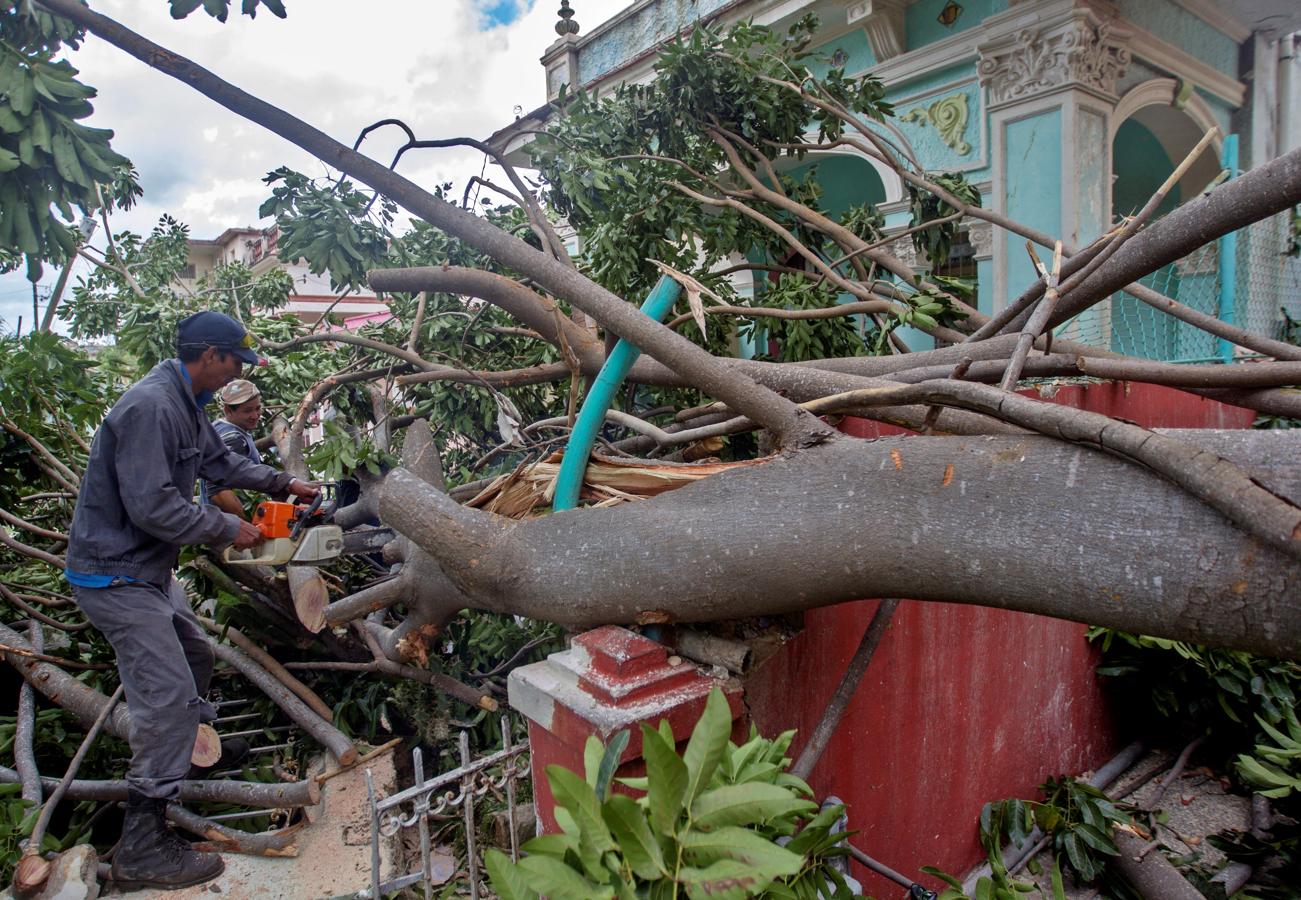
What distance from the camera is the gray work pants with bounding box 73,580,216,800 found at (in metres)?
3.11

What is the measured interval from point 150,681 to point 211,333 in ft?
4.65

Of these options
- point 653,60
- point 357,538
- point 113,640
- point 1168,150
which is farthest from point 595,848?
point 1168,150

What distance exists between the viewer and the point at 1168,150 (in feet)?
27.9

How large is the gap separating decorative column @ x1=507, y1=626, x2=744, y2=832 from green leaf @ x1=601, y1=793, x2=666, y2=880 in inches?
23.3

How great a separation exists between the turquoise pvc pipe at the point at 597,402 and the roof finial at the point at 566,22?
885cm

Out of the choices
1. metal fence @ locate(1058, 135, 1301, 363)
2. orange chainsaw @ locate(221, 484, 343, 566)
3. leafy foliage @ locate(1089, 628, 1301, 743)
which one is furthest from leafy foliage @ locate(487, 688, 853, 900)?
metal fence @ locate(1058, 135, 1301, 363)

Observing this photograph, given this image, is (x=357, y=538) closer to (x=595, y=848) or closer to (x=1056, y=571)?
(x=595, y=848)

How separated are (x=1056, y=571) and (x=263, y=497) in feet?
14.1

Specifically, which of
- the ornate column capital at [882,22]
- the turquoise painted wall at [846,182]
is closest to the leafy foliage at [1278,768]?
the ornate column capital at [882,22]

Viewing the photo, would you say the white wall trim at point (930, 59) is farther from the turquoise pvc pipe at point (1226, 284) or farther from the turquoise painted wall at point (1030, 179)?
the turquoise pvc pipe at point (1226, 284)

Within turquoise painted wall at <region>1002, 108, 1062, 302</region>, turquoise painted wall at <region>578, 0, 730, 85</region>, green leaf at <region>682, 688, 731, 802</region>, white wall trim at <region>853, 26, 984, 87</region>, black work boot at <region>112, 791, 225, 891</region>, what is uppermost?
turquoise painted wall at <region>578, 0, 730, 85</region>

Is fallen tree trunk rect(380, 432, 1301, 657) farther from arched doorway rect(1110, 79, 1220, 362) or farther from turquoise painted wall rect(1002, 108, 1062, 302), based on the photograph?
turquoise painted wall rect(1002, 108, 1062, 302)

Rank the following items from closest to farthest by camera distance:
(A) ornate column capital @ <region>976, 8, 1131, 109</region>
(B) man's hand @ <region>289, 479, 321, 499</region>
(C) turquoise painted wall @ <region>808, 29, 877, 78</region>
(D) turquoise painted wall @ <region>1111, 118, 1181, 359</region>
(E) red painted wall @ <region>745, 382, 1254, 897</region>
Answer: (E) red painted wall @ <region>745, 382, 1254, 897</region>, (B) man's hand @ <region>289, 479, 321, 499</region>, (A) ornate column capital @ <region>976, 8, 1131, 109</region>, (D) turquoise painted wall @ <region>1111, 118, 1181, 359</region>, (C) turquoise painted wall @ <region>808, 29, 877, 78</region>

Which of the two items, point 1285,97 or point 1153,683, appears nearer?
point 1153,683
